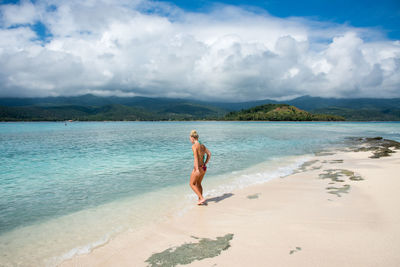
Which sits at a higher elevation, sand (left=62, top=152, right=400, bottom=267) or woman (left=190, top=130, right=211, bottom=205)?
woman (left=190, top=130, right=211, bottom=205)

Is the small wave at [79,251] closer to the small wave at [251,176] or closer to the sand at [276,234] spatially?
the sand at [276,234]

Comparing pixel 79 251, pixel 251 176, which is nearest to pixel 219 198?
pixel 251 176

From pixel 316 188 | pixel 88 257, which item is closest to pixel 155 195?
pixel 88 257

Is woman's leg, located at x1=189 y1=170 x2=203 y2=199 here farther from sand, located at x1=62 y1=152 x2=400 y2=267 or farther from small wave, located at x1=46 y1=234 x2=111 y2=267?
small wave, located at x1=46 y1=234 x2=111 y2=267

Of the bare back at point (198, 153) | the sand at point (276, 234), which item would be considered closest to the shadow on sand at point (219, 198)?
the sand at point (276, 234)

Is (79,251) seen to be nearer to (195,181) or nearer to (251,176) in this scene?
(195,181)

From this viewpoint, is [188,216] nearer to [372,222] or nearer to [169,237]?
[169,237]

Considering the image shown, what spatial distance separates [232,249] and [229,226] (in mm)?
1368

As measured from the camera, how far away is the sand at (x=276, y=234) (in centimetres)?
474

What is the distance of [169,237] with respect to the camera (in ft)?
Result: 20.6

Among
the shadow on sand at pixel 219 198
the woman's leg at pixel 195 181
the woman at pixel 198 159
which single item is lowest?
the shadow on sand at pixel 219 198

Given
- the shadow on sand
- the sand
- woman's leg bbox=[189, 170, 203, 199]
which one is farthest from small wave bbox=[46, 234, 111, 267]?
the shadow on sand

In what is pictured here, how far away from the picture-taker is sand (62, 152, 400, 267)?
474 cm

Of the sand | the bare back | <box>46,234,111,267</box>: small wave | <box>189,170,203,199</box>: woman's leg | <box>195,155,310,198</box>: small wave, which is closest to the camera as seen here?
the sand
